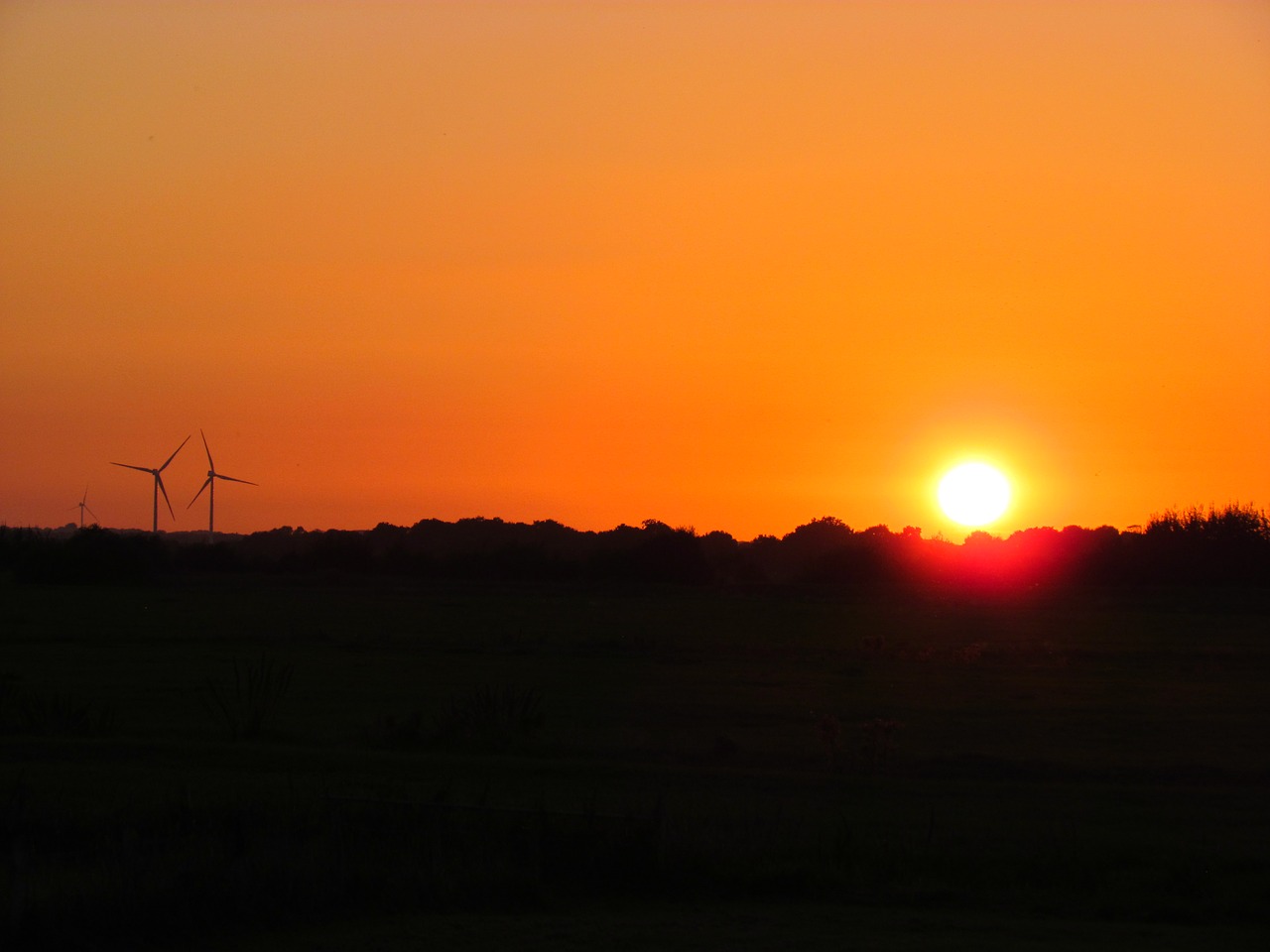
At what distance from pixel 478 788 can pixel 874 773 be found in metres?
6.25

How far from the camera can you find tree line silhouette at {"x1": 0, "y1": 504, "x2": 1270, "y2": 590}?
9481cm

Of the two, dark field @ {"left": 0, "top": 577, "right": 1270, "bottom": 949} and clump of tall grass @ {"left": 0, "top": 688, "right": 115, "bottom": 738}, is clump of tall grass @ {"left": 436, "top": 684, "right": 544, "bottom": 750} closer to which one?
dark field @ {"left": 0, "top": 577, "right": 1270, "bottom": 949}

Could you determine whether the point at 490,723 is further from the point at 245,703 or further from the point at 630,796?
the point at 245,703

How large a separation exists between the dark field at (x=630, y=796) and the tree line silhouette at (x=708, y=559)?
53135mm

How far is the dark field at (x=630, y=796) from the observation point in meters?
11.4

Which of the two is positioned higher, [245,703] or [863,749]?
[245,703]

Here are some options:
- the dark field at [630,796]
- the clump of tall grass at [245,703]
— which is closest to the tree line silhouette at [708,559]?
the dark field at [630,796]

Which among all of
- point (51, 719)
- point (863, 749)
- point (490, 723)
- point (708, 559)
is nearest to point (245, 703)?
point (51, 719)

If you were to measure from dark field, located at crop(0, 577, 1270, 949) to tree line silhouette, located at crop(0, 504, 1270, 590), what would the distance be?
53135mm

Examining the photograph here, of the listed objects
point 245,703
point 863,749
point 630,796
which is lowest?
point 630,796

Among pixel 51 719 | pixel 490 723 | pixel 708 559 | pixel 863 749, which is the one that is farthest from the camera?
pixel 708 559

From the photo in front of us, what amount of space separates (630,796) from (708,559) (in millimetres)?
99620

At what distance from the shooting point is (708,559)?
11800 centimetres

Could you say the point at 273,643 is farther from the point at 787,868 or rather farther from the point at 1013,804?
the point at 787,868
